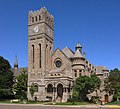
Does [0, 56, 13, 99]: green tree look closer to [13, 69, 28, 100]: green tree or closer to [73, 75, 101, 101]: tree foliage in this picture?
[13, 69, 28, 100]: green tree

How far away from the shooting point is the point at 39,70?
247 ft

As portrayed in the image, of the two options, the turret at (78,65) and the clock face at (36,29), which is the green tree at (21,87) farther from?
the turret at (78,65)

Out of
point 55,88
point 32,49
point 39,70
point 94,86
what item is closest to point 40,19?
point 32,49

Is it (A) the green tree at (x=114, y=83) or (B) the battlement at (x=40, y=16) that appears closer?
(A) the green tree at (x=114, y=83)

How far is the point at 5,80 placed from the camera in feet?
269

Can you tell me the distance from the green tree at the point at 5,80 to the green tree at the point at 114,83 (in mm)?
32389

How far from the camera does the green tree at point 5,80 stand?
260 feet

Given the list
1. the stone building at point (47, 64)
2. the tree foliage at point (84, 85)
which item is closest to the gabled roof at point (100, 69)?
the stone building at point (47, 64)

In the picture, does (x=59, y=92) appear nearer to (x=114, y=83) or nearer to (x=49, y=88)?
(x=49, y=88)

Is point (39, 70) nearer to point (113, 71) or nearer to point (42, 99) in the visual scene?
point (42, 99)

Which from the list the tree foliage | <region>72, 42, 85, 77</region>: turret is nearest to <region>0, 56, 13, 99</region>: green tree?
<region>72, 42, 85, 77</region>: turret

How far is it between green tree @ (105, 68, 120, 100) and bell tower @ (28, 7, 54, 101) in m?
19.1

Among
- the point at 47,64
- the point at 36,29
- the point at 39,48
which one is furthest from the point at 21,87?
the point at 36,29

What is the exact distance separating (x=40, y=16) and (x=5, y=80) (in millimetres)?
24639
